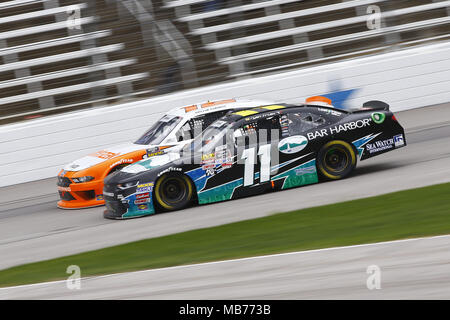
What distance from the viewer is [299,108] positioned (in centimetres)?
1016

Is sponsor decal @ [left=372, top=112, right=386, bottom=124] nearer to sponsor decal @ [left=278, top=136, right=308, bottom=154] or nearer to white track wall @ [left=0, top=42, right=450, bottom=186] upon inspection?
sponsor decal @ [left=278, top=136, right=308, bottom=154]

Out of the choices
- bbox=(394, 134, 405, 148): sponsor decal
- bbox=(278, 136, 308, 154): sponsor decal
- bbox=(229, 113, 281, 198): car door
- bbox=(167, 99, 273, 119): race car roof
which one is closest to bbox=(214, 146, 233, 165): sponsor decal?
bbox=(229, 113, 281, 198): car door

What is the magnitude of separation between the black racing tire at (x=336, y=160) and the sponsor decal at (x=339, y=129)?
0.48ft

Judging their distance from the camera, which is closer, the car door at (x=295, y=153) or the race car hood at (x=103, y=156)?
the car door at (x=295, y=153)

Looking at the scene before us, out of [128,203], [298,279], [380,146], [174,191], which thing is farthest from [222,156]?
[298,279]

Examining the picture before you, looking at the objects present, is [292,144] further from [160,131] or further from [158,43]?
[158,43]

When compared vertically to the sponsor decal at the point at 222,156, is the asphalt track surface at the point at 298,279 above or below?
below

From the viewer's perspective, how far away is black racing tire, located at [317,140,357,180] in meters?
10.0

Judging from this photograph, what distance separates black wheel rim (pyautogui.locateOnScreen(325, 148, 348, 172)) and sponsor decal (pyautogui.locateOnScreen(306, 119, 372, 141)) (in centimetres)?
29

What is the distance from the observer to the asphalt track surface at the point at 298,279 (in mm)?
5242

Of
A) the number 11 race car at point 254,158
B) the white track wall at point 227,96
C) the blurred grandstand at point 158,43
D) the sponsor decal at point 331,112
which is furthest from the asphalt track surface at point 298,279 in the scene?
the blurred grandstand at point 158,43

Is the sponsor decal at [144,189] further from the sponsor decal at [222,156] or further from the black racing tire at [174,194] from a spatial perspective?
the sponsor decal at [222,156]

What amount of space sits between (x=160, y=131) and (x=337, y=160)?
9.67ft
